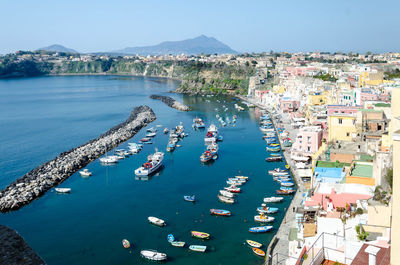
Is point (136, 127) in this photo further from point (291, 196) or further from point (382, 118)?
point (382, 118)

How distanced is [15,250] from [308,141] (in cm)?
1353

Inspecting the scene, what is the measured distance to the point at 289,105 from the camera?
103ft

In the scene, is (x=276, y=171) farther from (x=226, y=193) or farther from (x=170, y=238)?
(x=170, y=238)

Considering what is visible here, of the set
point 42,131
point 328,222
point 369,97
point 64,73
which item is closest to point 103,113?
point 42,131

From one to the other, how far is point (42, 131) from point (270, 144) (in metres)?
18.3

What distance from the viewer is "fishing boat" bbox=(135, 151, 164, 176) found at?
18359 millimetres

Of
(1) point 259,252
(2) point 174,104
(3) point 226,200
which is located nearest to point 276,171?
(3) point 226,200

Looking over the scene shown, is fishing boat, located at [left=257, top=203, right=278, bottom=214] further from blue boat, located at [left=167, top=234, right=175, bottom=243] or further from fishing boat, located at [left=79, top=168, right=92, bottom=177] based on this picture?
fishing boat, located at [left=79, top=168, right=92, bottom=177]

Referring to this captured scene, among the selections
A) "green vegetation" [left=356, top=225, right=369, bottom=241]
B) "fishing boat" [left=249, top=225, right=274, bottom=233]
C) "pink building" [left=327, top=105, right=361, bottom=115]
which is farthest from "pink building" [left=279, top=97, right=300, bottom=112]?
"green vegetation" [left=356, top=225, right=369, bottom=241]

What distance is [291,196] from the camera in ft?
49.1

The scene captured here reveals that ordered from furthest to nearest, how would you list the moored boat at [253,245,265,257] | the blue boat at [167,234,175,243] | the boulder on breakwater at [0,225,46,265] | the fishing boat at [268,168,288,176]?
the fishing boat at [268,168,288,176]
the blue boat at [167,234,175,243]
the boulder on breakwater at [0,225,46,265]
the moored boat at [253,245,265,257]

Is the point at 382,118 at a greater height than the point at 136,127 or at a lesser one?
greater

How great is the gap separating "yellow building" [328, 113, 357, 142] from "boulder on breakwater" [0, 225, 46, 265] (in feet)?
39.5

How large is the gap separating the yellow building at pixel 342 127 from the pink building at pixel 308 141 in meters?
2.09
